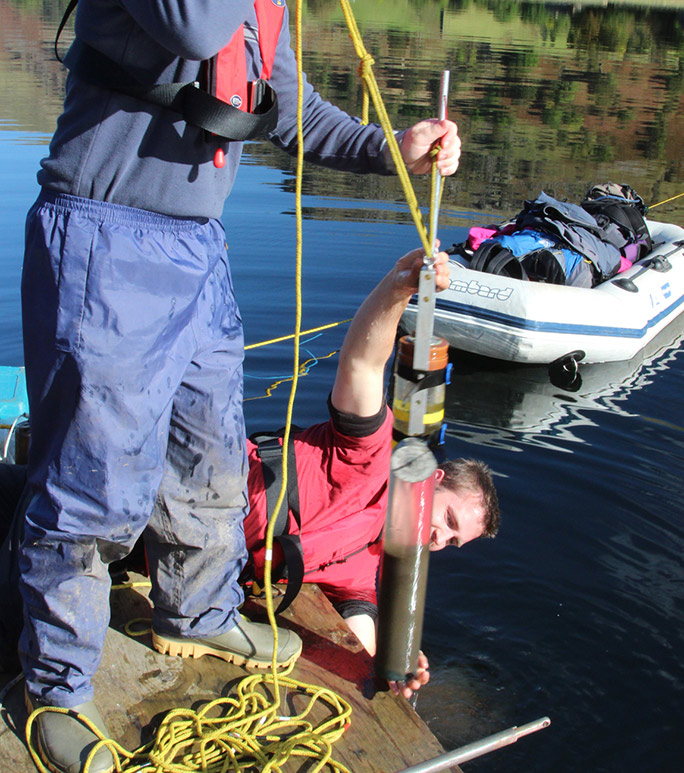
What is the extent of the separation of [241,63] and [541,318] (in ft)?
13.9

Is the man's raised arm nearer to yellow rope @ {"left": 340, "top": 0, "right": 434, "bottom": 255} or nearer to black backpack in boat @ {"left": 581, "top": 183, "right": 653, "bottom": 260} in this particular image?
yellow rope @ {"left": 340, "top": 0, "right": 434, "bottom": 255}

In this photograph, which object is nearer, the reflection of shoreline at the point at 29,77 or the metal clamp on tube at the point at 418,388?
the metal clamp on tube at the point at 418,388

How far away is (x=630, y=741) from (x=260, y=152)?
11.2m

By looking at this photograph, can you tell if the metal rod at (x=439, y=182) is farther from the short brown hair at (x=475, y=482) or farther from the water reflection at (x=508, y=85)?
the water reflection at (x=508, y=85)

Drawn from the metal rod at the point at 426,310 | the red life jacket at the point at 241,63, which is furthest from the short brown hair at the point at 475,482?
the red life jacket at the point at 241,63

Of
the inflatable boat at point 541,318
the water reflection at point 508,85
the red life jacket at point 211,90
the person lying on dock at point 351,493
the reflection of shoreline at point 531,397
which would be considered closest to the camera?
the red life jacket at point 211,90

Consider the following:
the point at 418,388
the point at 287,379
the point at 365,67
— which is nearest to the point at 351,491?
the point at 418,388

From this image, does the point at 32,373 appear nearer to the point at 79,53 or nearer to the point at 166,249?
the point at 166,249

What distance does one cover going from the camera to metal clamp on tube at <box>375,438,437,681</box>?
2.00 meters

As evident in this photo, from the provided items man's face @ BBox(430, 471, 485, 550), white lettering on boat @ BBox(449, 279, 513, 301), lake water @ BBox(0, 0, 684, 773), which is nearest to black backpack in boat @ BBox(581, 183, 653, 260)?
lake water @ BBox(0, 0, 684, 773)

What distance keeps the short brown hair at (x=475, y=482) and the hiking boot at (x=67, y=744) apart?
1.53m

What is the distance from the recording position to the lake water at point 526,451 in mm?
3086

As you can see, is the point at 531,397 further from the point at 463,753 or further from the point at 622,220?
the point at 463,753

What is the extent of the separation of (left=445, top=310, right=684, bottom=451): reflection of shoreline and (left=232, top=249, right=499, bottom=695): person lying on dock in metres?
2.07
